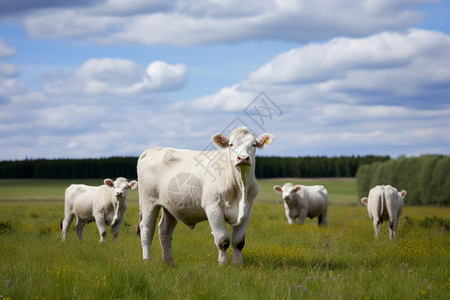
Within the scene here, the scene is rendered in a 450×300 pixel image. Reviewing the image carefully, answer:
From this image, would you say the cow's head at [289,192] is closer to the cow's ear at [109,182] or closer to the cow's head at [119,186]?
the cow's head at [119,186]

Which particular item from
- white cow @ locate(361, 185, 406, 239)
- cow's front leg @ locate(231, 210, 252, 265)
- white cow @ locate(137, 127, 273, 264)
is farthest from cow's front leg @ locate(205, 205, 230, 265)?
white cow @ locate(361, 185, 406, 239)

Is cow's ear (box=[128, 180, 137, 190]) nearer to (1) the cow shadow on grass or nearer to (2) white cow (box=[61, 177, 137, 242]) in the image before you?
(2) white cow (box=[61, 177, 137, 242])

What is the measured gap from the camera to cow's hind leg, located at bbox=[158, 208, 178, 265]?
8555 mm

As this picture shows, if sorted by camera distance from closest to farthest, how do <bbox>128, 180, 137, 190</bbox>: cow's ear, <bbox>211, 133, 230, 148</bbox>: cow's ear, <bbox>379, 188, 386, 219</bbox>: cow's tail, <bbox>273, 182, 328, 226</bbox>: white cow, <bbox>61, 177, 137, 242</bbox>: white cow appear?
<bbox>211, 133, 230, 148</bbox>: cow's ear < <bbox>61, 177, 137, 242</bbox>: white cow < <bbox>128, 180, 137, 190</bbox>: cow's ear < <bbox>379, 188, 386, 219</bbox>: cow's tail < <bbox>273, 182, 328, 226</bbox>: white cow

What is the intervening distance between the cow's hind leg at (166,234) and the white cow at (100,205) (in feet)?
16.9

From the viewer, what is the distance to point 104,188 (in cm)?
1484

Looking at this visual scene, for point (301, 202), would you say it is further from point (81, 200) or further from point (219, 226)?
point (219, 226)

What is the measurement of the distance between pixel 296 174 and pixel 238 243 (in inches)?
3123

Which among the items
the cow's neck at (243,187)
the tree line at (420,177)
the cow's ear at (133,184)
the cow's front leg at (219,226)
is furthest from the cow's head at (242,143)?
the tree line at (420,177)

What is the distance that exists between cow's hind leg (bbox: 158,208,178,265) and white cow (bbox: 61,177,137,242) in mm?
5139

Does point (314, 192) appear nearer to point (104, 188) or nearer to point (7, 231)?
point (104, 188)

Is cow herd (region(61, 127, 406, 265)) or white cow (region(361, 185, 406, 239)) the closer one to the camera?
cow herd (region(61, 127, 406, 265))

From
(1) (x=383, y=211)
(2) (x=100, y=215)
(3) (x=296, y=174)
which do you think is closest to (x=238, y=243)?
(2) (x=100, y=215)

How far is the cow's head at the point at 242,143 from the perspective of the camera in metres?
6.90
